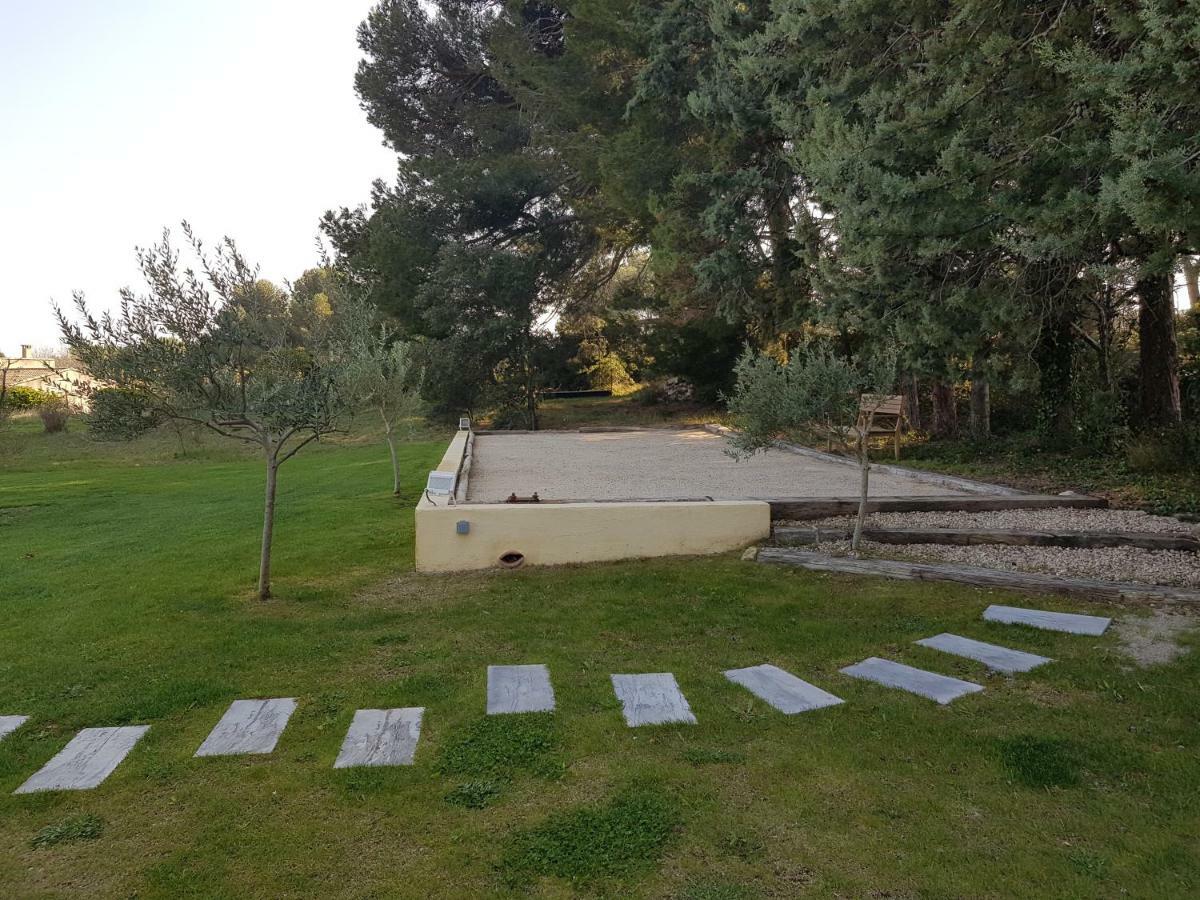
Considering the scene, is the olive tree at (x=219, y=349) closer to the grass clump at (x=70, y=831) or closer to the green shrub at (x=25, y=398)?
the grass clump at (x=70, y=831)

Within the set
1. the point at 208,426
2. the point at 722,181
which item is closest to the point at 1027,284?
the point at 722,181

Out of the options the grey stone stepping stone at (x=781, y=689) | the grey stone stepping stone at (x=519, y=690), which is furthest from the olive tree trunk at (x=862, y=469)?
the grey stone stepping stone at (x=519, y=690)

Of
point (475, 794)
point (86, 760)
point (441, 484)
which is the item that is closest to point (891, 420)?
point (441, 484)

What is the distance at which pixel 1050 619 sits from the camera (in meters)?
4.97

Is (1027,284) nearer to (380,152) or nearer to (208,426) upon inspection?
(208,426)

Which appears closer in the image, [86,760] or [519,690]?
[86,760]

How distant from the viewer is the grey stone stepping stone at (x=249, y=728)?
3.44 meters

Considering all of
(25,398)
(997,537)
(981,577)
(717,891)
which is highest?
(25,398)

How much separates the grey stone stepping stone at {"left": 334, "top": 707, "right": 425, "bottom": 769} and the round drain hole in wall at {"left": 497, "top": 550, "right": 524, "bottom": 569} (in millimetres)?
2976

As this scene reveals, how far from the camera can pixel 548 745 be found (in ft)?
11.3

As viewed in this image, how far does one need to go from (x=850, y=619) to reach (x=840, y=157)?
16.5 feet

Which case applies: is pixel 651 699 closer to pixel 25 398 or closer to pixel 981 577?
pixel 981 577

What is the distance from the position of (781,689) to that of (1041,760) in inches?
48.6

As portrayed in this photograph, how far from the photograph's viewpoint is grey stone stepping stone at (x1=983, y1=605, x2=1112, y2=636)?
4781 mm
